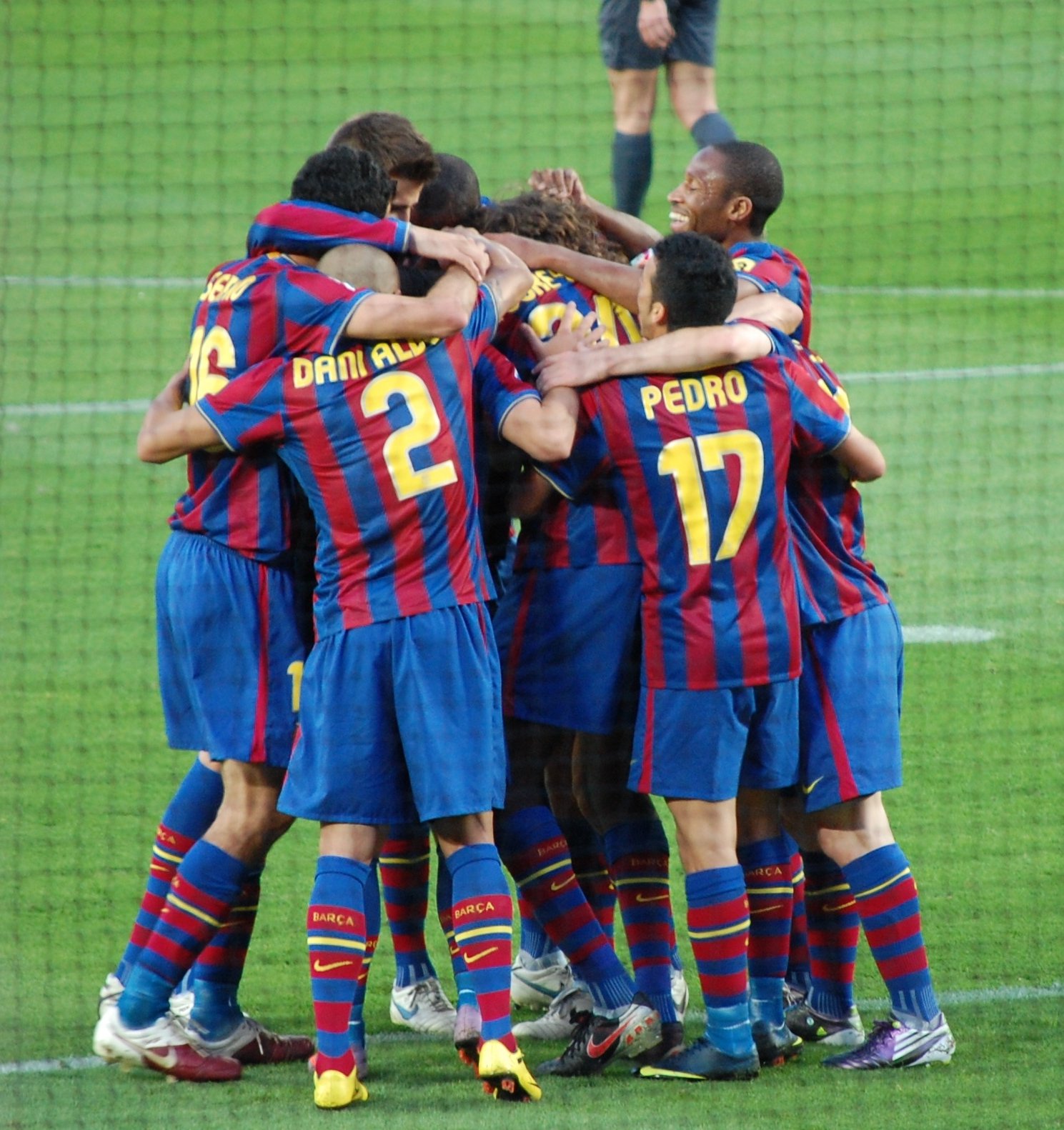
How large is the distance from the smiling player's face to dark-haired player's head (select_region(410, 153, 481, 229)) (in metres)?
0.52

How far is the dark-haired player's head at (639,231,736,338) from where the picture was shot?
4.23 metres

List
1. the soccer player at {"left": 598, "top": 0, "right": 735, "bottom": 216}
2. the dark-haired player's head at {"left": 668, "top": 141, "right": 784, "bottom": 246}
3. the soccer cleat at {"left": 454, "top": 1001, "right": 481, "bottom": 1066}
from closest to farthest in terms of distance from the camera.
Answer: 1. the soccer cleat at {"left": 454, "top": 1001, "right": 481, "bottom": 1066}
2. the dark-haired player's head at {"left": 668, "top": 141, "right": 784, "bottom": 246}
3. the soccer player at {"left": 598, "top": 0, "right": 735, "bottom": 216}

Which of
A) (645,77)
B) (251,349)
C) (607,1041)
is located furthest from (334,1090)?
(645,77)

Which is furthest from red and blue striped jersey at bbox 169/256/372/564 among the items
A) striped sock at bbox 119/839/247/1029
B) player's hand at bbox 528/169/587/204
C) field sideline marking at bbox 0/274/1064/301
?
field sideline marking at bbox 0/274/1064/301

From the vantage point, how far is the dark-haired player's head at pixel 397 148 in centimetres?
450

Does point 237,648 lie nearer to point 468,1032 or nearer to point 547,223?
point 468,1032

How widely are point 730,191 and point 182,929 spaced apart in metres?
2.28

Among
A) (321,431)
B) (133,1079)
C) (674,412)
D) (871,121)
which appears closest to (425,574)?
(321,431)

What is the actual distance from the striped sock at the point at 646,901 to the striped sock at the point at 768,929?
0.19 m

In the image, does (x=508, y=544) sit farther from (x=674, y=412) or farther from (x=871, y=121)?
(x=871, y=121)

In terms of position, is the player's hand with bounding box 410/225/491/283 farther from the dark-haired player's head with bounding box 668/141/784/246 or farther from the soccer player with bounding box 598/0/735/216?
the soccer player with bounding box 598/0/735/216

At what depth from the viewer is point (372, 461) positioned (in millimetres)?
4117

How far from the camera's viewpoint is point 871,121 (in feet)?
71.3

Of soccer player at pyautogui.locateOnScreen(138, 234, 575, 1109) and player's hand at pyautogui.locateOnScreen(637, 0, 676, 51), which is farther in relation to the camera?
player's hand at pyautogui.locateOnScreen(637, 0, 676, 51)
